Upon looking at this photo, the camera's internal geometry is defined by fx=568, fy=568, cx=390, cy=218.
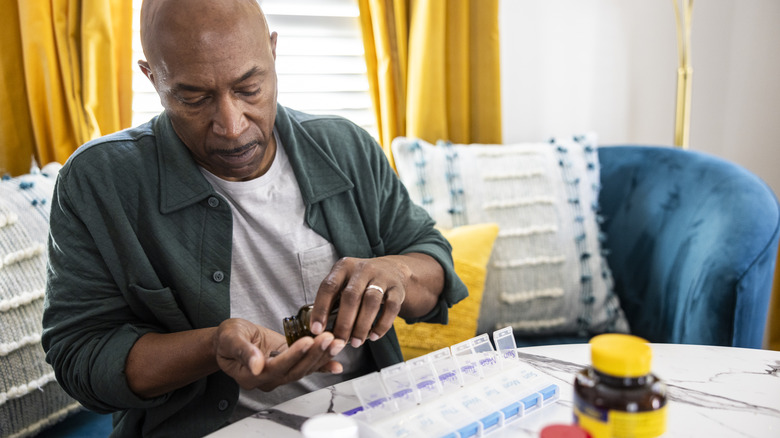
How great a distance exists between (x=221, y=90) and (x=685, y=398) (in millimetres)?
890

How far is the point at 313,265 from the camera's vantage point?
1191 millimetres

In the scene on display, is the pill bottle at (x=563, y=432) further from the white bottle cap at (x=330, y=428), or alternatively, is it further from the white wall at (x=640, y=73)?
the white wall at (x=640, y=73)

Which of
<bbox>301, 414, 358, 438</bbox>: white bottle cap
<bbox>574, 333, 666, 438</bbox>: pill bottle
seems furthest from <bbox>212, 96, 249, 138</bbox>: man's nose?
<bbox>574, 333, 666, 438</bbox>: pill bottle

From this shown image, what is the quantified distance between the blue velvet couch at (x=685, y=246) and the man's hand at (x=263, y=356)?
0.69m

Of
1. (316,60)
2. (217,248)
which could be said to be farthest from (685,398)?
(316,60)

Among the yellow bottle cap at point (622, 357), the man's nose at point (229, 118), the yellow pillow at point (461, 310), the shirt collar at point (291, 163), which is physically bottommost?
the yellow pillow at point (461, 310)

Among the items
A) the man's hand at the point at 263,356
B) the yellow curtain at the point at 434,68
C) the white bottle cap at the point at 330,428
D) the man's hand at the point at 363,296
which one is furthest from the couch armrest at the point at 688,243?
→ the white bottle cap at the point at 330,428

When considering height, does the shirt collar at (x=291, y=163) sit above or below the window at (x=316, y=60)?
below

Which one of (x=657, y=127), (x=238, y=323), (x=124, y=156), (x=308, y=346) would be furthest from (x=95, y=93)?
(x=657, y=127)

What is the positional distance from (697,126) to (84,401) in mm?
2341

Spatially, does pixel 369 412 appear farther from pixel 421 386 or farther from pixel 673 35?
pixel 673 35

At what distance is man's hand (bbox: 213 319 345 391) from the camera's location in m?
0.77

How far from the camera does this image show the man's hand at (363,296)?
2.89ft

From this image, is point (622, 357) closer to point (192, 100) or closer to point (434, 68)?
point (192, 100)
